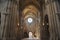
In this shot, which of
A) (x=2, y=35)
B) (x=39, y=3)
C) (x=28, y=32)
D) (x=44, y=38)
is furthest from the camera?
(x=28, y=32)

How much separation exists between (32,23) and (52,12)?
17.0 metres

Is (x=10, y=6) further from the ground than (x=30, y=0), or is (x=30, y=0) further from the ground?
(x=30, y=0)

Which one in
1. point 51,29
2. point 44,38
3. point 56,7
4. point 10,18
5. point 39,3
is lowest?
point 44,38

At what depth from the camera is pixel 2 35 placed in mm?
9750

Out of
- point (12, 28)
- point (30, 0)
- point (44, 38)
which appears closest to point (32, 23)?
point (30, 0)

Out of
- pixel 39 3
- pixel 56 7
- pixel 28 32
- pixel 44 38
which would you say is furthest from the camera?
pixel 28 32

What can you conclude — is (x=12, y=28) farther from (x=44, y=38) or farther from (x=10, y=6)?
(x=44, y=38)

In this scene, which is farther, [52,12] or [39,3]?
[39,3]

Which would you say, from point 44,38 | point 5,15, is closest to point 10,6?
point 5,15

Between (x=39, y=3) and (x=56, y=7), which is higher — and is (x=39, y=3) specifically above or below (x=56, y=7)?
above

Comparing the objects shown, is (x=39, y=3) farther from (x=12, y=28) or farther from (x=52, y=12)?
(x=12, y=28)

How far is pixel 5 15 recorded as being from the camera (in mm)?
10164

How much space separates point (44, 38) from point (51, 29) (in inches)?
144

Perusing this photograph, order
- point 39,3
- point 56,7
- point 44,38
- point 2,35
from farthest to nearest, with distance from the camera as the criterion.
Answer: point 39,3 → point 44,38 → point 56,7 → point 2,35
